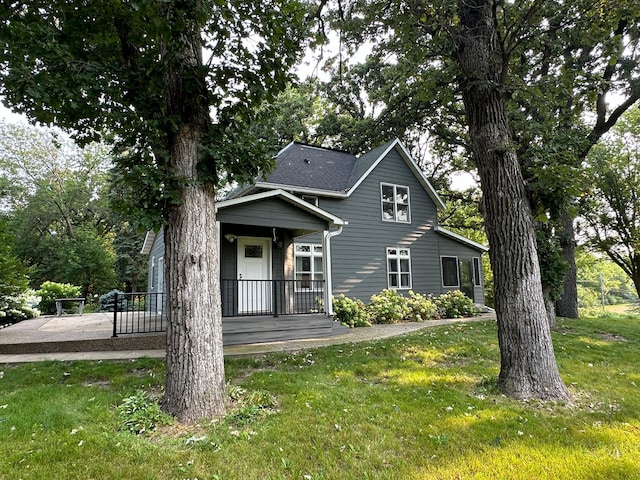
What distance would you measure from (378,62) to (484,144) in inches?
138

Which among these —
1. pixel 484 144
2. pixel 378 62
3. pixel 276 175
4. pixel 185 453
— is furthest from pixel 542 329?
pixel 276 175

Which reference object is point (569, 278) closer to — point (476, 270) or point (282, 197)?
point (476, 270)

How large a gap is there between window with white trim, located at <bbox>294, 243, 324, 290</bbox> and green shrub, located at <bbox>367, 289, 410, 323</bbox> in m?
2.08

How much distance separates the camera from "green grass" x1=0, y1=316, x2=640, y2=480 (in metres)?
2.69

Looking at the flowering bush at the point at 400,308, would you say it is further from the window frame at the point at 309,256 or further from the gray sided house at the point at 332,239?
the window frame at the point at 309,256

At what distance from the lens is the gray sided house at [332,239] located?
367 inches

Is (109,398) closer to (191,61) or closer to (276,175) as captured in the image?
(191,61)

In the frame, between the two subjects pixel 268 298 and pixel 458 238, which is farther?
pixel 458 238

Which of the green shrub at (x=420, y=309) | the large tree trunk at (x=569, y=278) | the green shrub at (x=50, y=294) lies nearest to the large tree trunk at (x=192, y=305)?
the green shrub at (x=420, y=309)

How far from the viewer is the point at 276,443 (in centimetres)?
309

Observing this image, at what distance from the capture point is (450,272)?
48.3 ft

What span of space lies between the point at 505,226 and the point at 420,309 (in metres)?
8.30

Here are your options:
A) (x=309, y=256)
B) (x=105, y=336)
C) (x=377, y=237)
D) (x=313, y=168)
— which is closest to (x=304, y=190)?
(x=313, y=168)

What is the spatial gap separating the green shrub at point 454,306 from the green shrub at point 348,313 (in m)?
3.87
